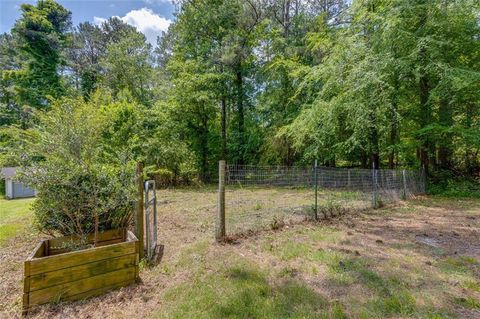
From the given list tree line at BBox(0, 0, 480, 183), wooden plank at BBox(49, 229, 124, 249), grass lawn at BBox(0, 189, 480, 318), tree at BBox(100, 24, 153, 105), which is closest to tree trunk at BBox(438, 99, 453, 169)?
tree line at BBox(0, 0, 480, 183)

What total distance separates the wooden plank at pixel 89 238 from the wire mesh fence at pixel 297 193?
183 centimetres

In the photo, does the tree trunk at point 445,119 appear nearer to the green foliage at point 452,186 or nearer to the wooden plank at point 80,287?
the green foliage at point 452,186

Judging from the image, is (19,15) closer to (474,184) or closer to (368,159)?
(368,159)

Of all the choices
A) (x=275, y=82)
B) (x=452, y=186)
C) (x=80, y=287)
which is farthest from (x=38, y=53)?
(x=452, y=186)

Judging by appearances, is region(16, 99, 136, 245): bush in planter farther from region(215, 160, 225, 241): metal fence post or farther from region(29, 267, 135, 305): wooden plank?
region(215, 160, 225, 241): metal fence post

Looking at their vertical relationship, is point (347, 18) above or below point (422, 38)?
above

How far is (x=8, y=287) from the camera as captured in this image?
2830mm

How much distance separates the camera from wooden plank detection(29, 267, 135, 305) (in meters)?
2.32

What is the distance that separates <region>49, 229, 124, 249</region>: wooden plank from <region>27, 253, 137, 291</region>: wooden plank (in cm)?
77

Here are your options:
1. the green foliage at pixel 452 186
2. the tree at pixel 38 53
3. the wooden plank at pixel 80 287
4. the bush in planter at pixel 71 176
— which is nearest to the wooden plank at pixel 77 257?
the wooden plank at pixel 80 287

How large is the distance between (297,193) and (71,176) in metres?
6.10

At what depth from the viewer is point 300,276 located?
3.12 metres

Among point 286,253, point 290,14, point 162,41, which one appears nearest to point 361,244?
point 286,253

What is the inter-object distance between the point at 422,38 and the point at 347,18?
5350mm
